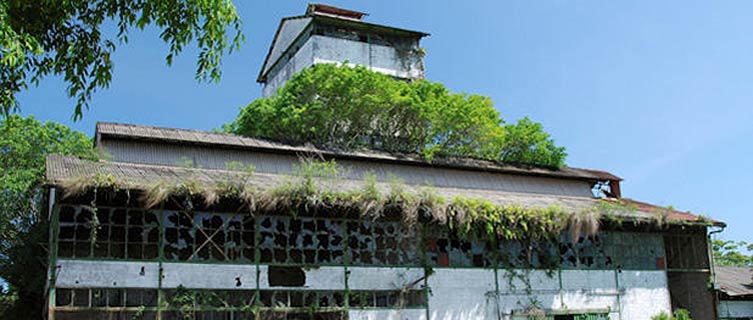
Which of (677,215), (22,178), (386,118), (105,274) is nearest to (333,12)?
(386,118)

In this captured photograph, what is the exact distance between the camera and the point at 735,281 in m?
22.9

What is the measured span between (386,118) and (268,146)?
371 inches

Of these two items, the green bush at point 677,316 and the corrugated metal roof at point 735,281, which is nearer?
the green bush at point 677,316

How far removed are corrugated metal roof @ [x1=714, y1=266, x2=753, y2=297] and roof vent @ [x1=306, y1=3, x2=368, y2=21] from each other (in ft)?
60.1

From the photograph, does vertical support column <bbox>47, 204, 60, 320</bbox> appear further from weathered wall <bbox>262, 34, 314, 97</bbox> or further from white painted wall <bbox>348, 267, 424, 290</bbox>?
weathered wall <bbox>262, 34, 314, 97</bbox>

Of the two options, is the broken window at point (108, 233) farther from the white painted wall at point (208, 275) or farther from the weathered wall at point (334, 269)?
the white painted wall at point (208, 275)

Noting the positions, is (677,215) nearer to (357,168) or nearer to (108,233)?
(357,168)

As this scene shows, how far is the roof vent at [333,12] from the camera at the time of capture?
1296 inches

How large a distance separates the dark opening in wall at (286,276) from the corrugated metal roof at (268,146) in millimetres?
4927

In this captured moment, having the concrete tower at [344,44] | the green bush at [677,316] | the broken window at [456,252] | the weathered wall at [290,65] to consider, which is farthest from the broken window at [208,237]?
the concrete tower at [344,44]

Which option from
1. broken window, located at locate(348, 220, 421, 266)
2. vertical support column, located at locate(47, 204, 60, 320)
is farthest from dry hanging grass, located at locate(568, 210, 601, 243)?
vertical support column, located at locate(47, 204, 60, 320)

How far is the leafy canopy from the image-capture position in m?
27.2

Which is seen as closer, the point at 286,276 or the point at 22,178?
the point at 286,276

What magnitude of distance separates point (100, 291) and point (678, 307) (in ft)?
49.3
